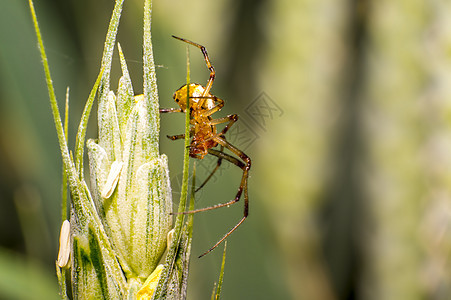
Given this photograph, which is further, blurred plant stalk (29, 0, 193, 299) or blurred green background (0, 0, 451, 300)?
blurred green background (0, 0, 451, 300)

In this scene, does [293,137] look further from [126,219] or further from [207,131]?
[126,219]

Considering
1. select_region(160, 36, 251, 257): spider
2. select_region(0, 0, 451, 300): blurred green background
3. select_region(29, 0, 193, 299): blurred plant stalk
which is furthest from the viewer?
select_region(0, 0, 451, 300): blurred green background

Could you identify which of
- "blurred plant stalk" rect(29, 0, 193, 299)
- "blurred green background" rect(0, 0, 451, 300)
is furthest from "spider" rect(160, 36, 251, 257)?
"blurred plant stalk" rect(29, 0, 193, 299)

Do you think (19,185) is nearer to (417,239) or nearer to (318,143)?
(318,143)

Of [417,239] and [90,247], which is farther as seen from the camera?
[417,239]

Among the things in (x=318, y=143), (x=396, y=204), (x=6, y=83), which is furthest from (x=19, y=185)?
(x=396, y=204)

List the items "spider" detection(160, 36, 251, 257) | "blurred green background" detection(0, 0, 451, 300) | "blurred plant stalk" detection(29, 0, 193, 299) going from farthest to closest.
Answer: "blurred green background" detection(0, 0, 451, 300) → "spider" detection(160, 36, 251, 257) → "blurred plant stalk" detection(29, 0, 193, 299)

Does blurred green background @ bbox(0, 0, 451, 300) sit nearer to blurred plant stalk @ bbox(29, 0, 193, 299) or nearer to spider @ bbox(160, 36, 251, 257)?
spider @ bbox(160, 36, 251, 257)
